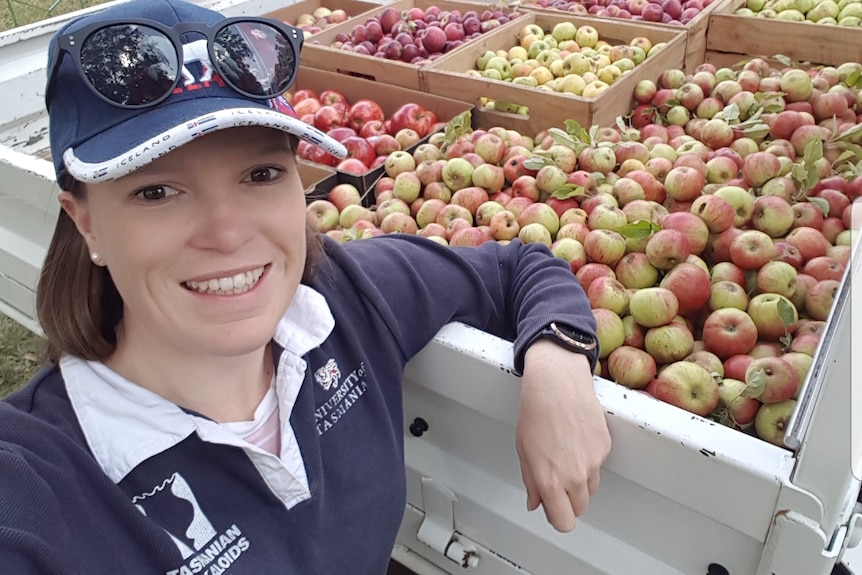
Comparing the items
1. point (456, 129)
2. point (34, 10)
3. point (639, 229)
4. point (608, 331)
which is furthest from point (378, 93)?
point (34, 10)

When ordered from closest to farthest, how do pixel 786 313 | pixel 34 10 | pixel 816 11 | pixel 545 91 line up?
pixel 786 313 → pixel 545 91 → pixel 816 11 → pixel 34 10

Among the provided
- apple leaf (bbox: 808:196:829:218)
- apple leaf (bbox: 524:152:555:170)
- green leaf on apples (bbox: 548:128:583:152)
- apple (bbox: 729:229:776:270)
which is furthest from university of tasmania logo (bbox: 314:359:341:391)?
apple leaf (bbox: 808:196:829:218)

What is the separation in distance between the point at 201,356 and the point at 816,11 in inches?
140

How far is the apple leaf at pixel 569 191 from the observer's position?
82.6 inches

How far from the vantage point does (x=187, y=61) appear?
0.93 m

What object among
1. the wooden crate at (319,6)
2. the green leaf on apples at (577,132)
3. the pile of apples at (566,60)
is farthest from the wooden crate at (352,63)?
the green leaf on apples at (577,132)

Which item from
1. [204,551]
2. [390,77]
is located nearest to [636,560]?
[204,551]

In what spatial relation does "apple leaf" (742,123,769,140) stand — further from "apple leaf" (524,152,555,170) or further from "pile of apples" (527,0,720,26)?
"pile of apples" (527,0,720,26)

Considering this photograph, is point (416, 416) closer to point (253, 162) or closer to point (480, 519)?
point (480, 519)

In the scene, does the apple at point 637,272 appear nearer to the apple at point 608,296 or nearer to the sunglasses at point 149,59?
the apple at point 608,296

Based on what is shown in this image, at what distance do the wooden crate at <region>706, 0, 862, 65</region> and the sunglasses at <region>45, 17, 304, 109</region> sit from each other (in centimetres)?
294

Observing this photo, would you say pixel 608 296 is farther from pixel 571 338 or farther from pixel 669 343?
pixel 571 338

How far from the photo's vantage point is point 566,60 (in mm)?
3260

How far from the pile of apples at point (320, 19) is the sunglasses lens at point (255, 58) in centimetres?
307
